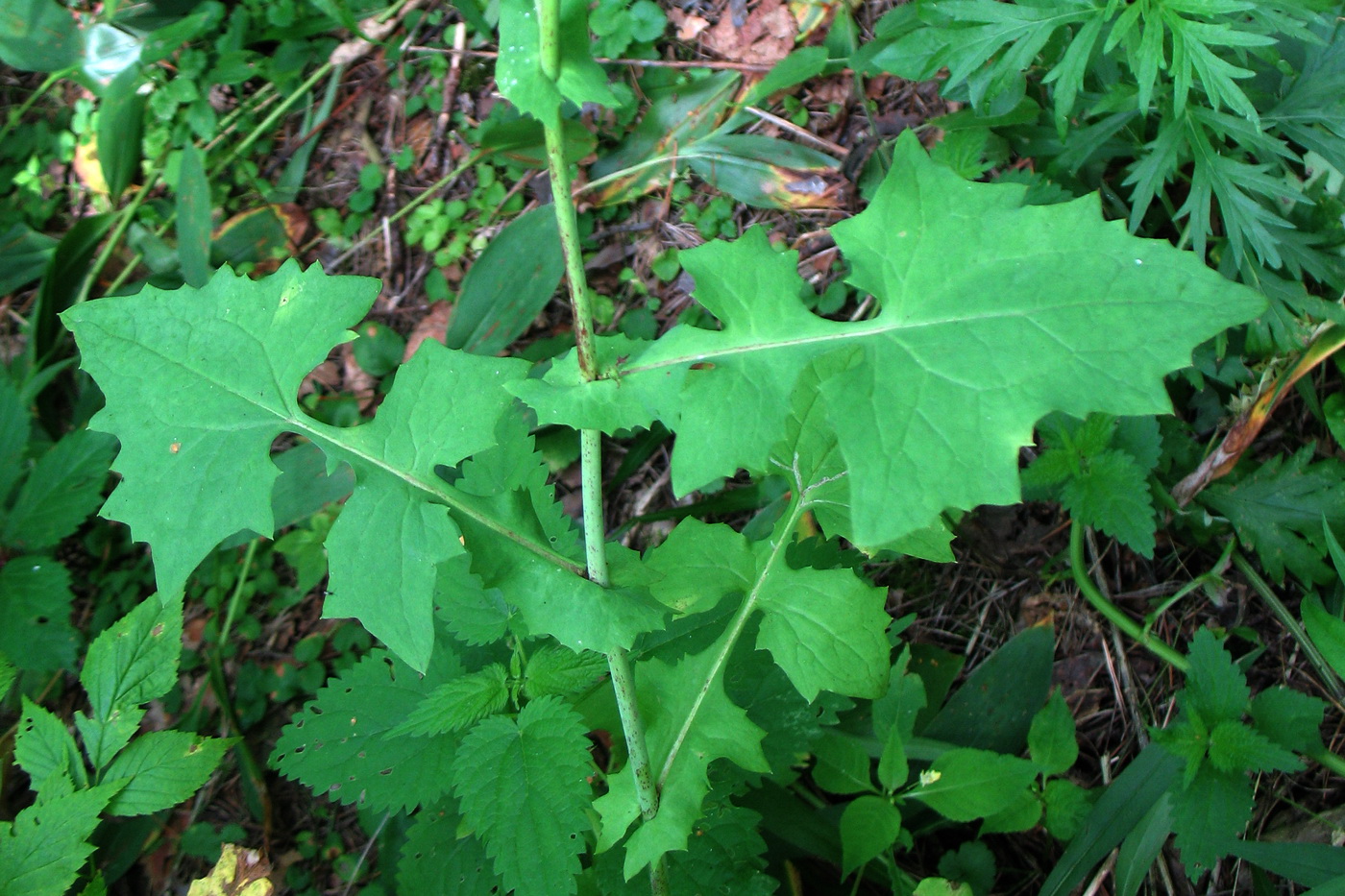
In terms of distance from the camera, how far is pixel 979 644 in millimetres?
2379

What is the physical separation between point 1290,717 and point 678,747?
4.42ft

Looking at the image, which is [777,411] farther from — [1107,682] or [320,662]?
[320,662]

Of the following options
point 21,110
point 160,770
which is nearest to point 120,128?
point 21,110

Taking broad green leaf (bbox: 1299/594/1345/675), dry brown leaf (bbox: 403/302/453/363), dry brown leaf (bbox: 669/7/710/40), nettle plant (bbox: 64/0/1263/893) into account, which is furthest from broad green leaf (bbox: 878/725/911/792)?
dry brown leaf (bbox: 669/7/710/40)

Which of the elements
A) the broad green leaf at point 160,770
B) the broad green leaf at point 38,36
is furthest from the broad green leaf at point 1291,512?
the broad green leaf at point 38,36

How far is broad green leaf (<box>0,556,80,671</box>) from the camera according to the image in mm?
2574

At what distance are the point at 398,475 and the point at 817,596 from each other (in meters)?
0.70

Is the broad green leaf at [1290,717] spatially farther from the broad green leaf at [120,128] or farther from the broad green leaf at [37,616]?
the broad green leaf at [120,128]

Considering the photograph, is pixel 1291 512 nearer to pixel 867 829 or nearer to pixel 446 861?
pixel 867 829

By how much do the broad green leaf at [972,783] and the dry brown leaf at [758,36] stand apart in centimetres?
221

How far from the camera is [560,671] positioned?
169 centimetres

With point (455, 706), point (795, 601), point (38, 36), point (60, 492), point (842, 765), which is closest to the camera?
point (795, 601)

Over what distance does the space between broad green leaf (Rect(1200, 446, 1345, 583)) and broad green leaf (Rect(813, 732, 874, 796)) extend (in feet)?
3.53

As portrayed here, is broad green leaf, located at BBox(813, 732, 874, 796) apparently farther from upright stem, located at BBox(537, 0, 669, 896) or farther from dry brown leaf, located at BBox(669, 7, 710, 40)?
dry brown leaf, located at BBox(669, 7, 710, 40)
